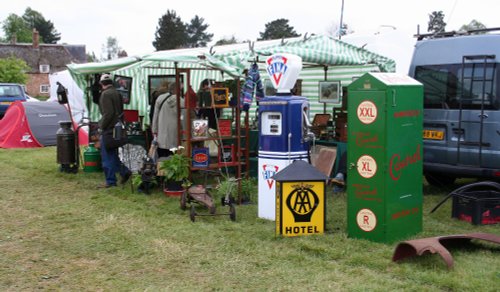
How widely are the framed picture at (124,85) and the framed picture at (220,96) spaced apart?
14.7 feet

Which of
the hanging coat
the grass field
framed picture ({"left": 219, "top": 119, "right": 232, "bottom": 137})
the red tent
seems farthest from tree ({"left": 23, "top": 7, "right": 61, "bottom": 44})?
the grass field

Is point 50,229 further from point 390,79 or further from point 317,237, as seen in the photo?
point 390,79

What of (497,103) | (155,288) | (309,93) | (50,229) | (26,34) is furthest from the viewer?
(26,34)

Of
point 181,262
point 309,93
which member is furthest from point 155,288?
point 309,93

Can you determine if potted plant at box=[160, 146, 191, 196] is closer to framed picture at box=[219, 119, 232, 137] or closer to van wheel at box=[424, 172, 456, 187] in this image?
framed picture at box=[219, 119, 232, 137]

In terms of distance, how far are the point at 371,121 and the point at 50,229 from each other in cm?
393

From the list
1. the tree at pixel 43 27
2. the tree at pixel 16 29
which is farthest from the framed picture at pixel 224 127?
the tree at pixel 43 27

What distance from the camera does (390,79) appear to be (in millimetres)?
5852

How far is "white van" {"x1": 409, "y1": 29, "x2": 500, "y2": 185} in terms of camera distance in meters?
7.75

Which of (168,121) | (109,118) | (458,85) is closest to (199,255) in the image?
(168,121)

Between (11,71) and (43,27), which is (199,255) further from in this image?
(43,27)

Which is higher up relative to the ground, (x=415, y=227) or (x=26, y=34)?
(x=26, y=34)

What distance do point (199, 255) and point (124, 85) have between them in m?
7.40

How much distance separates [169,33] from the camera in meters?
58.8
